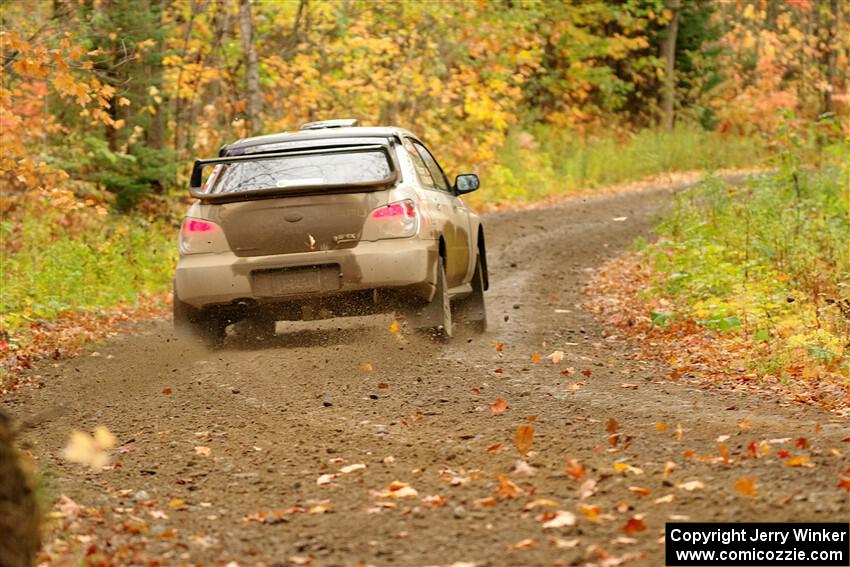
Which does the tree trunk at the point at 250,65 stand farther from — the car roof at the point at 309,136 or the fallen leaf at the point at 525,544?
the fallen leaf at the point at 525,544

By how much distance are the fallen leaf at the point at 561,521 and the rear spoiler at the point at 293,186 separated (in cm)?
475

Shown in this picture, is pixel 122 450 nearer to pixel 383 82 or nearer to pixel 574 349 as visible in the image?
pixel 574 349

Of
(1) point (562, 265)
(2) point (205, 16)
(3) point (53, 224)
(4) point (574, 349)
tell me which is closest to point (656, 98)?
(2) point (205, 16)

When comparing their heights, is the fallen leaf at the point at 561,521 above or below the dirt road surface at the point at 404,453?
above

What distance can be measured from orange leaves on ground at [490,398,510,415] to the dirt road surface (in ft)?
0.34

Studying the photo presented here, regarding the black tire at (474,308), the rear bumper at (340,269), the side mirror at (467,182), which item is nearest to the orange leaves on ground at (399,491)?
the rear bumper at (340,269)

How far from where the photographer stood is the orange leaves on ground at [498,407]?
7.19 meters

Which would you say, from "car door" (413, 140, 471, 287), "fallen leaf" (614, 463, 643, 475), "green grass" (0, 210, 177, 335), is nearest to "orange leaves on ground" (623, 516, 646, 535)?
"fallen leaf" (614, 463, 643, 475)

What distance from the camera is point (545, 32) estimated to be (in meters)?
34.4

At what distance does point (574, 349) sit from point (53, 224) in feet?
30.5

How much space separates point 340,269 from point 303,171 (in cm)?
91

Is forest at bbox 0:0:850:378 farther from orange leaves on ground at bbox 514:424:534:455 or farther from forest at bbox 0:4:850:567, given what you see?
orange leaves on ground at bbox 514:424:534:455

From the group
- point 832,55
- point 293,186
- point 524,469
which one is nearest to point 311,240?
point 293,186

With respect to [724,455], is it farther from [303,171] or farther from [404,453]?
[303,171]
